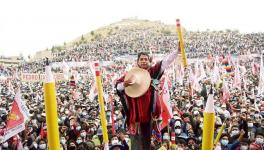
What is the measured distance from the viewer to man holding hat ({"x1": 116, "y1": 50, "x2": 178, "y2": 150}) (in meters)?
4.59

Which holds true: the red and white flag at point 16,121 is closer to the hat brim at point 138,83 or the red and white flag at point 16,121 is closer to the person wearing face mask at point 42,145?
the person wearing face mask at point 42,145

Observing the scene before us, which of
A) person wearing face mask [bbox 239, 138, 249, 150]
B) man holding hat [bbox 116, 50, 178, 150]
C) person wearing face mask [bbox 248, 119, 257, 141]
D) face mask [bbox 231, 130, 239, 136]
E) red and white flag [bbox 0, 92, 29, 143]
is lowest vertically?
person wearing face mask [bbox 248, 119, 257, 141]

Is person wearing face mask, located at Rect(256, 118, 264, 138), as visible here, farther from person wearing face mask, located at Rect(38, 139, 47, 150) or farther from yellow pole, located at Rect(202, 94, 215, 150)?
yellow pole, located at Rect(202, 94, 215, 150)

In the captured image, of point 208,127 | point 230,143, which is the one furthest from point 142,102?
point 230,143

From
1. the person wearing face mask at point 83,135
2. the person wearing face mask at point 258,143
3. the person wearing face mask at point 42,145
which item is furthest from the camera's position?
the person wearing face mask at point 83,135

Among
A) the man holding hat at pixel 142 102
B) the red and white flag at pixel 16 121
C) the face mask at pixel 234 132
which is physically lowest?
the face mask at pixel 234 132

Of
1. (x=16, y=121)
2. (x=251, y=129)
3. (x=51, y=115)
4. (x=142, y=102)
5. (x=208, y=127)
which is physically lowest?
(x=251, y=129)

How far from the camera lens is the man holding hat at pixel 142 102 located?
4.59m

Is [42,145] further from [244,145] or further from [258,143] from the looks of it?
[258,143]

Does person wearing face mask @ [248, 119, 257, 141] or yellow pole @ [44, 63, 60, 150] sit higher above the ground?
yellow pole @ [44, 63, 60, 150]

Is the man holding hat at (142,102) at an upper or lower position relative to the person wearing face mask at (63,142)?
upper

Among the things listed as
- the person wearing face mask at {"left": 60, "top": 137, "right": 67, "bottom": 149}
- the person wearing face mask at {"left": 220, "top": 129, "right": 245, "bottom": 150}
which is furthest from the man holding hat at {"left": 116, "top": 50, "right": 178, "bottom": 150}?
the person wearing face mask at {"left": 60, "top": 137, "right": 67, "bottom": 149}

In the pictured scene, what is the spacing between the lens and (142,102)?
4703mm

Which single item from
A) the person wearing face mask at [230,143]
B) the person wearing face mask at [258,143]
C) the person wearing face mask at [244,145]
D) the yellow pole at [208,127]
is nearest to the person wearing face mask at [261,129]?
the person wearing face mask at [258,143]
